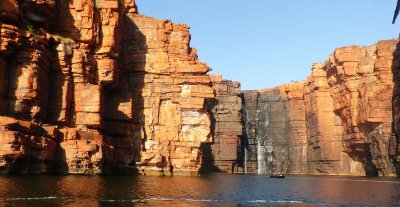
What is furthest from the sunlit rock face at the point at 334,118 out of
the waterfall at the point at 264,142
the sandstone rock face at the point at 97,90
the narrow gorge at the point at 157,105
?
the sandstone rock face at the point at 97,90

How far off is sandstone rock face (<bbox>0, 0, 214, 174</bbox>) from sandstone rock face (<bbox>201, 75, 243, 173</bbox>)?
103ft

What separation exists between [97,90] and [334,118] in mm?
67444

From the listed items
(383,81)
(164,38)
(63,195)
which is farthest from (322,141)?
(63,195)

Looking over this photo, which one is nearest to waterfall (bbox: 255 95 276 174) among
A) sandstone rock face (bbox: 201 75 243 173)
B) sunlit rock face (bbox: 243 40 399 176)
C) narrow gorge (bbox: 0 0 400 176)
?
sunlit rock face (bbox: 243 40 399 176)

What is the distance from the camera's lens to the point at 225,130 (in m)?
118

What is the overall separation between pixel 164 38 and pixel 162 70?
622 centimetres

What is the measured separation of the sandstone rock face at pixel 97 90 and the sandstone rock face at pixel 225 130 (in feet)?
103

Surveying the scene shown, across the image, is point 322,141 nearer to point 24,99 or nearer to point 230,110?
point 230,110

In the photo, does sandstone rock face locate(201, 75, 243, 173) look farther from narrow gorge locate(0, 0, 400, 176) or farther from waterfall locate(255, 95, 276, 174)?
waterfall locate(255, 95, 276, 174)

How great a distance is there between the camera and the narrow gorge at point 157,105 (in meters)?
57.0

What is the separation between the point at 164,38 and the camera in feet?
282

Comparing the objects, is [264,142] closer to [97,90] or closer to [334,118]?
[334,118]

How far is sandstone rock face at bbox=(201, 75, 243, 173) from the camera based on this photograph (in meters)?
115

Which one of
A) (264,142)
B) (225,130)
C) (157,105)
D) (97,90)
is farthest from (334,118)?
(97,90)
